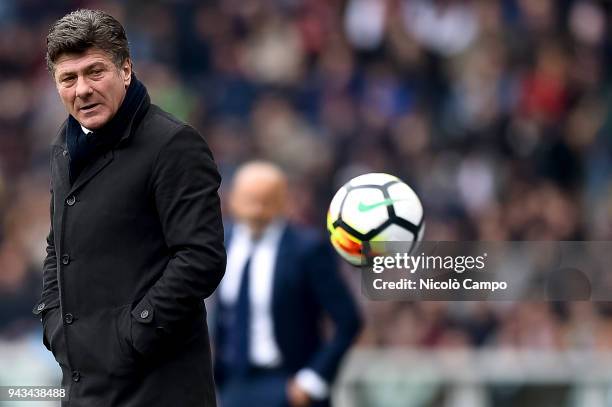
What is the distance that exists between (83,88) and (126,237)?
427 millimetres

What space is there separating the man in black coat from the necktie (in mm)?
2290

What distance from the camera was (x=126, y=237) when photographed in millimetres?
3828

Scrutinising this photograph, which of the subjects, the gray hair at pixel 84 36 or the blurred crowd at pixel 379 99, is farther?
the blurred crowd at pixel 379 99

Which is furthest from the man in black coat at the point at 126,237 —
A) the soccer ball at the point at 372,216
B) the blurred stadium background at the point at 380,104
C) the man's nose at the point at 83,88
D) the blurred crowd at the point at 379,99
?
the blurred crowd at the point at 379,99

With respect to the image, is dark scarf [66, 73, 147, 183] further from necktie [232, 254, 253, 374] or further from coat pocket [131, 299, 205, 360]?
necktie [232, 254, 253, 374]

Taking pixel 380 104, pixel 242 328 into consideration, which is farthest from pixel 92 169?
pixel 380 104

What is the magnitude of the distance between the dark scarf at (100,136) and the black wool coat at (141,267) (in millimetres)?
18

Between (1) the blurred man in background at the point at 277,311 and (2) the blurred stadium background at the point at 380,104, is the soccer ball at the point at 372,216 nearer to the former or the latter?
(1) the blurred man in background at the point at 277,311

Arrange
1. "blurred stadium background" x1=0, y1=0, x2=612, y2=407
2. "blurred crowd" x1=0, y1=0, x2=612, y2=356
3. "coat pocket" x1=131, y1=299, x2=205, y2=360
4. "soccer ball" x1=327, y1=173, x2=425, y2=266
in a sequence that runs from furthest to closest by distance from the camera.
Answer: "blurred crowd" x1=0, y1=0, x2=612, y2=356
"blurred stadium background" x1=0, y1=0, x2=612, y2=407
"soccer ball" x1=327, y1=173, x2=425, y2=266
"coat pocket" x1=131, y1=299, x2=205, y2=360

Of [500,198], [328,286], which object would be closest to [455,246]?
[328,286]

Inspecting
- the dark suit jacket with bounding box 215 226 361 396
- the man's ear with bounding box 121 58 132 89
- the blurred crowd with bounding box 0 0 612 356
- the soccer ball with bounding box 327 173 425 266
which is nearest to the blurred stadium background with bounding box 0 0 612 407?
the blurred crowd with bounding box 0 0 612 356

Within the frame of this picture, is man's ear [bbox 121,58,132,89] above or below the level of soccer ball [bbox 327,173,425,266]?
above

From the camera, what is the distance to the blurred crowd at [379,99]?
35.7ft

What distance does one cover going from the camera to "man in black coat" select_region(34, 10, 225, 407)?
3768 mm
